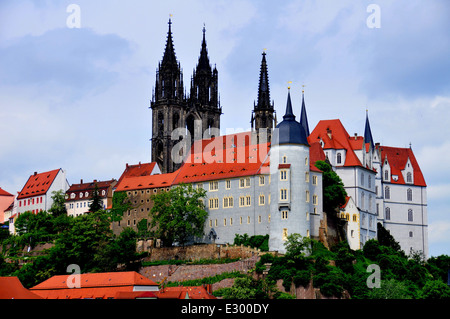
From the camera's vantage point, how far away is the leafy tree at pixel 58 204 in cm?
13562

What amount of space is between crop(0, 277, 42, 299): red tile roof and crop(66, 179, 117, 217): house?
158ft

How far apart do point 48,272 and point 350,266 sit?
36.0 meters

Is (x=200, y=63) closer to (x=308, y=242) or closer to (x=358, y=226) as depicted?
(x=358, y=226)

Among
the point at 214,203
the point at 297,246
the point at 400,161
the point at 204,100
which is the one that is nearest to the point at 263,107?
the point at 204,100

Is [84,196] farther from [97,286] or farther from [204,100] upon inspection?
[97,286]

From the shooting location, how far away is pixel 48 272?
104 metres

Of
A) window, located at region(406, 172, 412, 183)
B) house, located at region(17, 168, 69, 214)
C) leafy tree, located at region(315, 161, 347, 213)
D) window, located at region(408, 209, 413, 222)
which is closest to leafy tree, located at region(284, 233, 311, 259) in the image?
leafy tree, located at region(315, 161, 347, 213)

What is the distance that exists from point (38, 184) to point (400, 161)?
195ft

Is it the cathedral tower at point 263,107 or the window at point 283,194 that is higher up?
the cathedral tower at point 263,107

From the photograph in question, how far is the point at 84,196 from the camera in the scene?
461 feet

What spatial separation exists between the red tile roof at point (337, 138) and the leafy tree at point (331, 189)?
721 centimetres

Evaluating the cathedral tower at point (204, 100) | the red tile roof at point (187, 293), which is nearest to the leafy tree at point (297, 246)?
the red tile roof at point (187, 293)

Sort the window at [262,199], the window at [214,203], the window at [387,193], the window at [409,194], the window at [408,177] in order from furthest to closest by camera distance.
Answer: the window at [408,177], the window at [409,194], the window at [387,193], the window at [214,203], the window at [262,199]

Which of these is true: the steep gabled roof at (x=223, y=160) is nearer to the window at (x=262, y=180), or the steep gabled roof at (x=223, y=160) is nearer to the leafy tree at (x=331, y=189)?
the window at (x=262, y=180)
